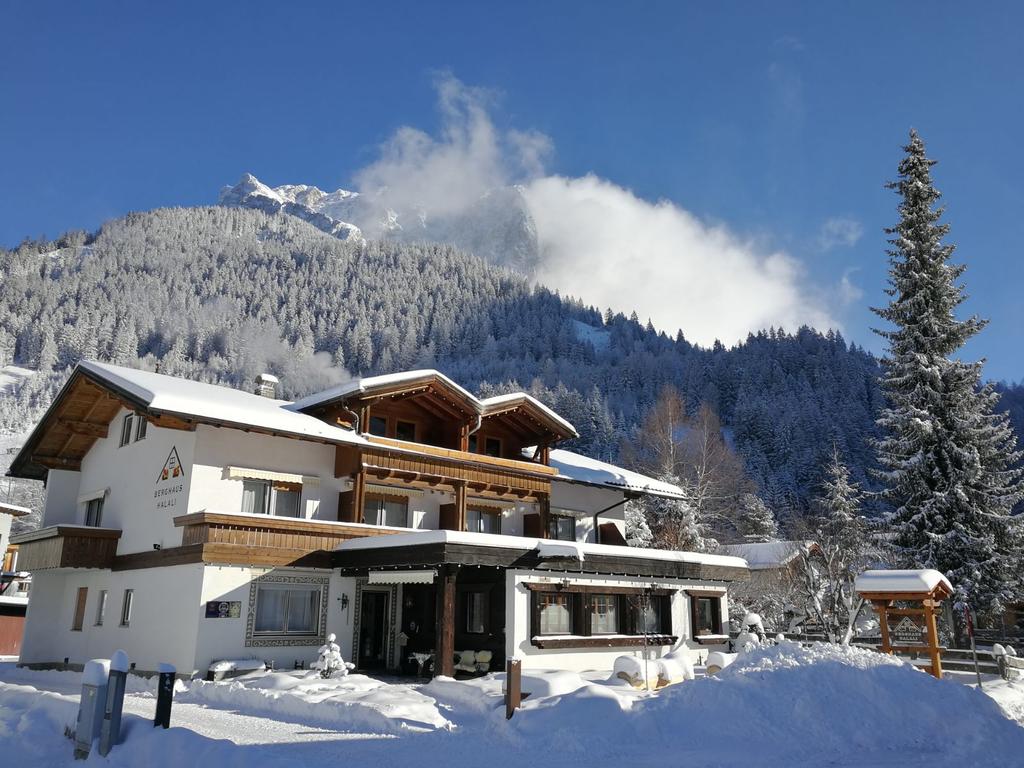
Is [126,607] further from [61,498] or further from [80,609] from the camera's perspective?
[61,498]

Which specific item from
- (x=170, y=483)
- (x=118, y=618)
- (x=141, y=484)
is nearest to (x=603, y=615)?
(x=170, y=483)

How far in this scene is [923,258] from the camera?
3253 centimetres

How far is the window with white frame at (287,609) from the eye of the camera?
2200cm

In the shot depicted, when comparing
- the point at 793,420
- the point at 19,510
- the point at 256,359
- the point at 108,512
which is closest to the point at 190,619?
the point at 108,512

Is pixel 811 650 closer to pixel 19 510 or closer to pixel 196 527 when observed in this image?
pixel 196 527

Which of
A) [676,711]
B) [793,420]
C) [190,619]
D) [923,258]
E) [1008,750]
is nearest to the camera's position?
[1008,750]

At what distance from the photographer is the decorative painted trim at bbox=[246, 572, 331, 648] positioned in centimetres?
2155

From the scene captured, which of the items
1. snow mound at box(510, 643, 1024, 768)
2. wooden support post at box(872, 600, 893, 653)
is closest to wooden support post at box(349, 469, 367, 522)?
snow mound at box(510, 643, 1024, 768)

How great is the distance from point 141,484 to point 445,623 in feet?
38.4

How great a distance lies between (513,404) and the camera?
2959cm

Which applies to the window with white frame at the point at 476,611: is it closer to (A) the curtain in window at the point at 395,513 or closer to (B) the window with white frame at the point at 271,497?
(A) the curtain in window at the point at 395,513

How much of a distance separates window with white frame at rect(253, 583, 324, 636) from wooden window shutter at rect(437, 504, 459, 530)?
5.90m

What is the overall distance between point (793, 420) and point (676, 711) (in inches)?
4146

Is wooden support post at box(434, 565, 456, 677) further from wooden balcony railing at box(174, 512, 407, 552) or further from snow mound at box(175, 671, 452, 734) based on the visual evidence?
wooden balcony railing at box(174, 512, 407, 552)
